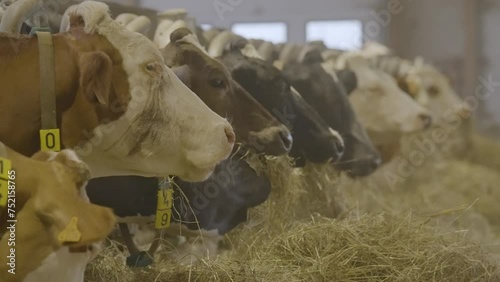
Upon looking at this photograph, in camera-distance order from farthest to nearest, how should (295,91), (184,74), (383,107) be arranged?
(383,107)
(295,91)
(184,74)

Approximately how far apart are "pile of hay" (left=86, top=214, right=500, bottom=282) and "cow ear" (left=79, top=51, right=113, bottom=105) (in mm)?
575

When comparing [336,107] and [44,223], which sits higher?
[44,223]

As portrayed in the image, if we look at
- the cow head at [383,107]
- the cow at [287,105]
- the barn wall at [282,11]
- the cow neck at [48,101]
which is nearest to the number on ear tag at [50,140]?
the cow neck at [48,101]

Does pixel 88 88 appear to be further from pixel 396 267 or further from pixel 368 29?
pixel 368 29

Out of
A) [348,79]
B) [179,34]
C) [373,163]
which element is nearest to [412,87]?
[348,79]

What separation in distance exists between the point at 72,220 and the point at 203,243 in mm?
1138

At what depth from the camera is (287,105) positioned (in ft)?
9.66

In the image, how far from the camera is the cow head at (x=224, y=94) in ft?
7.77

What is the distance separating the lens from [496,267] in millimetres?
2570

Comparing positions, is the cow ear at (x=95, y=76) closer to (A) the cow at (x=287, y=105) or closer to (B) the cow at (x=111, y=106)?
(B) the cow at (x=111, y=106)

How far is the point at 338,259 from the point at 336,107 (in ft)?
4.16

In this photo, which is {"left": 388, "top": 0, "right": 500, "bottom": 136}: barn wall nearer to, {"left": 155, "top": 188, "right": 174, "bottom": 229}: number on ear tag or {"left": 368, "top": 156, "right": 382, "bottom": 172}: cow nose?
{"left": 368, "top": 156, "right": 382, "bottom": 172}: cow nose

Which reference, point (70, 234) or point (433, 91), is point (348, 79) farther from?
point (70, 234)

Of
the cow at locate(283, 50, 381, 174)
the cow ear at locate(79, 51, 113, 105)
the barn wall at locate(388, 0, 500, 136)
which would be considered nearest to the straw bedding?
the cow at locate(283, 50, 381, 174)
